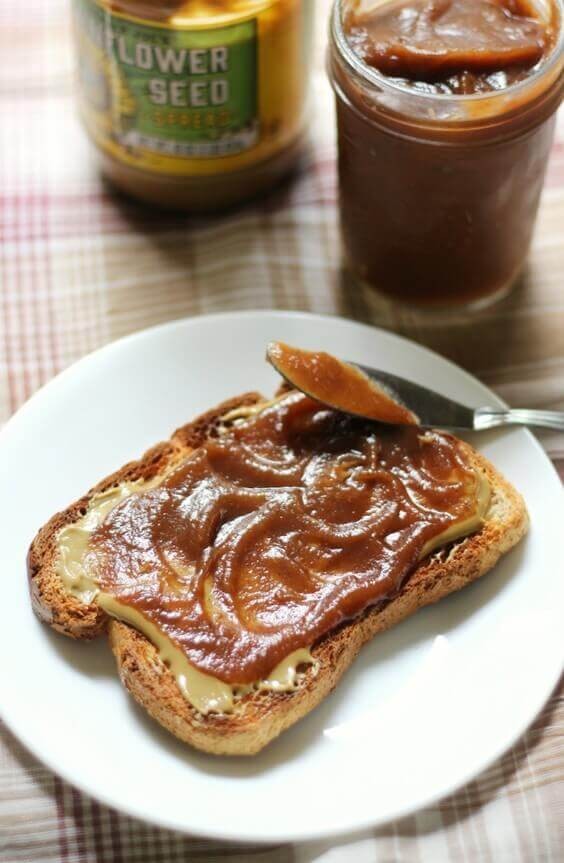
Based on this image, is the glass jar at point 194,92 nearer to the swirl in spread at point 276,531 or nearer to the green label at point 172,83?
the green label at point 172,83

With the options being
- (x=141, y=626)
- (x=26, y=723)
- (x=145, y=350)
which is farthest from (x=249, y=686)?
(x=145, y=350)

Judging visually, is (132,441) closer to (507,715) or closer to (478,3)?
(507,715)

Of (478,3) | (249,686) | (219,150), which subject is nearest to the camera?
(249,686)

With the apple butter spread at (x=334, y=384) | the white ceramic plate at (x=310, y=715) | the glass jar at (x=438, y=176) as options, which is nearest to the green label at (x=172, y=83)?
A: the glass jar at (x=438, y=176)

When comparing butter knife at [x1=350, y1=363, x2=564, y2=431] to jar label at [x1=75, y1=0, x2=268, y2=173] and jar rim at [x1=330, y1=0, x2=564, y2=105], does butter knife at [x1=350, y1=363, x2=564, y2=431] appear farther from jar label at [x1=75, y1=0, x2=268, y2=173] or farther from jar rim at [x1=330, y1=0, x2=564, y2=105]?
jar label at [x1=75, y1=0, x2=268, y2=173]

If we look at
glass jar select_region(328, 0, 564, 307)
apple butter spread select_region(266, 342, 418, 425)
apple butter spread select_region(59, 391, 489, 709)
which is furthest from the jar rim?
apple butter spread select_region(59, 391, 489, 709)

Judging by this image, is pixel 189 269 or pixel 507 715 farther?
pixel 189 269
